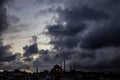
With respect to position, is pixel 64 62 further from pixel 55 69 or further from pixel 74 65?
pixel 55 69

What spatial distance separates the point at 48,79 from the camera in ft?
212

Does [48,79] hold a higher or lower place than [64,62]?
lower

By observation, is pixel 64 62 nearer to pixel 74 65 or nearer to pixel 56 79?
pixel 74 65

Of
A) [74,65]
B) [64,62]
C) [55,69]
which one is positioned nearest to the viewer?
[55,69]

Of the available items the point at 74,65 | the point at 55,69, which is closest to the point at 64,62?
the point at 74,65

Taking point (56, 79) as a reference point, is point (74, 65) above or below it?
above

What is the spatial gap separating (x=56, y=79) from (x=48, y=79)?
3251mm

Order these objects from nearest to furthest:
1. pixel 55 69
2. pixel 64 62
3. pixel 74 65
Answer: pixel 55 69 → pixel 64 62 → pixel 74 65

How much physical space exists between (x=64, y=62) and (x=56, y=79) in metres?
58.7

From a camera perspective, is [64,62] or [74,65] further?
[74,65]

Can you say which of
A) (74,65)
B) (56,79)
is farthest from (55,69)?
(74,65)

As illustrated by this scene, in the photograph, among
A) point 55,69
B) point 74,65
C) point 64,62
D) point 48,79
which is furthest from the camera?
point 74,65

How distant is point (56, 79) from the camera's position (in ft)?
221

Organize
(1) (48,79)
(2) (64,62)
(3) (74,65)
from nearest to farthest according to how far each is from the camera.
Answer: (1) (48,79) → (2) (64,62) → (3) (74,65)
